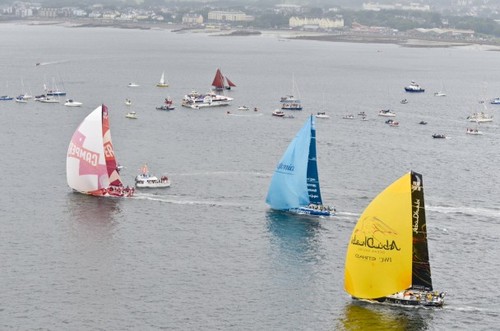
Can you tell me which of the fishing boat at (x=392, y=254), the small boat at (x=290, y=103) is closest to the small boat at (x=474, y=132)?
the small boat at (x=290, y=103)

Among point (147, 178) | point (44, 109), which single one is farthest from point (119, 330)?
point (44, 109)

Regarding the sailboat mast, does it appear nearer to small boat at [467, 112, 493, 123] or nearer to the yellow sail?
the yellow sail

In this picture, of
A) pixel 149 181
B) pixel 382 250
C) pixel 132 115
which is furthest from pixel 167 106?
pixel 382 250

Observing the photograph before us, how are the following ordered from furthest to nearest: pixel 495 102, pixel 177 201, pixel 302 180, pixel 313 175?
1. pixel 495 102
2. pixel 177 201
3. pixel 302 180
4. pixel 313 175

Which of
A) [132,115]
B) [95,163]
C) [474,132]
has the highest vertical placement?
[95,163]

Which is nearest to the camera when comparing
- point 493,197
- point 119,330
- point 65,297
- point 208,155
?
point 119,330

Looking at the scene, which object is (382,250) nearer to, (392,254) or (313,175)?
(392,254)

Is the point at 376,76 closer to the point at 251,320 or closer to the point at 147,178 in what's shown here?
the point at 147,178
